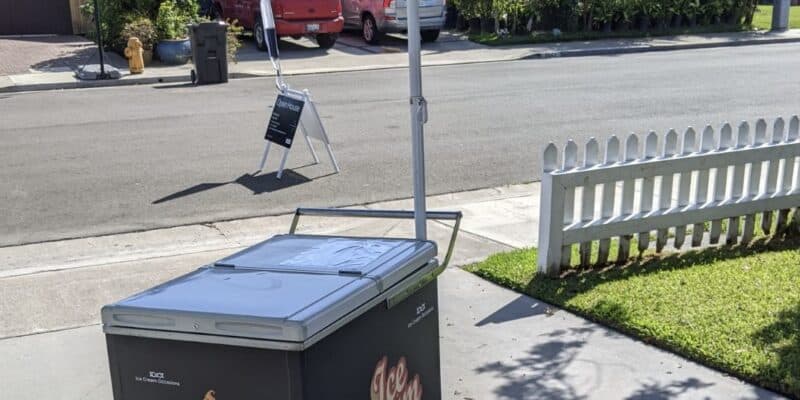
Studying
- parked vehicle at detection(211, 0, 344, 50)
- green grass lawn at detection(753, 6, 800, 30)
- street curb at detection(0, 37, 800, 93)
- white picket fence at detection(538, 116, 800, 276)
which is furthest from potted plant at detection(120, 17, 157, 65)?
green grass lawn at detection(753, 6, 800, 30)

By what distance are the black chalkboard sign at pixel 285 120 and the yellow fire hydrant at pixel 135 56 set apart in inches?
397

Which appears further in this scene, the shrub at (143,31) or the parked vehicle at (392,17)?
the parked vehicle at (392,17)

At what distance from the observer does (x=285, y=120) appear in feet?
34.7

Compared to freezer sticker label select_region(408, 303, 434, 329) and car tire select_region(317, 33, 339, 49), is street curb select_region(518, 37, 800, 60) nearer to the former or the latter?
car tire select_region(317, 33, 339, 49)

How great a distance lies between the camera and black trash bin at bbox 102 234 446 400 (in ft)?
9.53

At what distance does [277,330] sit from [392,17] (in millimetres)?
23041

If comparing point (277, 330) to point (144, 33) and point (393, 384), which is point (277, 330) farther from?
point (144, 33)

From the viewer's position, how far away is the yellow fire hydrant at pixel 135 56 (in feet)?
64.7

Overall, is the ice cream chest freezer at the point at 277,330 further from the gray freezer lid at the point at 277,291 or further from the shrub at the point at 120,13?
the shrub at the point at 120,13

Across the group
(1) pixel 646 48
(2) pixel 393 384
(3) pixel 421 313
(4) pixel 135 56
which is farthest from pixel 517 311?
(1) pixel 646 48

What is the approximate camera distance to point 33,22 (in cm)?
2719

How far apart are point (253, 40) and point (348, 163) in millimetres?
15678

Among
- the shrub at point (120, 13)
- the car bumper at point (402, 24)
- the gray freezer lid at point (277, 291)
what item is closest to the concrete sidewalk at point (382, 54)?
the car bumper at point (402, 24)

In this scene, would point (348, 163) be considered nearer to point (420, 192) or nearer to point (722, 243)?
point (722, 243)
